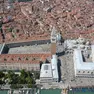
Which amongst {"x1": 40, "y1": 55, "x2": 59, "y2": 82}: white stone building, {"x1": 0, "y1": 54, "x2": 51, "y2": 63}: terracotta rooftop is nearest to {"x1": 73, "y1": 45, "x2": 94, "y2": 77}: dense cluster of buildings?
{"x1": 40, "y1": 55, "x2": 59, "y2": 82}: white stone building

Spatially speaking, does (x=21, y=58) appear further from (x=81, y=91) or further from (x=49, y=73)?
(x=81, y=91)

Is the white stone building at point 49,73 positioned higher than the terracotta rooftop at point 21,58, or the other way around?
the terracotta rooftop at point 21,58

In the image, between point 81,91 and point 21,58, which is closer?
point 81,91

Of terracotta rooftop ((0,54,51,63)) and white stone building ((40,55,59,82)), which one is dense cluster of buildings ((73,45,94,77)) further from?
terracotta rooftop ((0,54,51,63))

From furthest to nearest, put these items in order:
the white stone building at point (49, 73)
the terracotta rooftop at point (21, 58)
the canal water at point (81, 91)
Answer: the terracotta rooftop at point (21, 58)
the white stone building at point (49, 73)
the canal water at point (81, 91)

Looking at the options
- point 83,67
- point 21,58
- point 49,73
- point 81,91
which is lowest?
point 81,91

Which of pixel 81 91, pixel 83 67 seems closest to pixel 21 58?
pixel 83 67

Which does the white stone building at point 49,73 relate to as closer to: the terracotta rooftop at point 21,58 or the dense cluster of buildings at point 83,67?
the terracotta rooftop at point 21,58

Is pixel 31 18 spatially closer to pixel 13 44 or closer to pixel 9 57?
pixel 13 44

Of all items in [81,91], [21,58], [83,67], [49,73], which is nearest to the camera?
[81,91]

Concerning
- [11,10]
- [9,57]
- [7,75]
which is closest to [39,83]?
[7,75]

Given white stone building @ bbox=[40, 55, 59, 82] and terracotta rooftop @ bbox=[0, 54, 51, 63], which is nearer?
white stone building @ bbox=[40, 55, 59, 82]

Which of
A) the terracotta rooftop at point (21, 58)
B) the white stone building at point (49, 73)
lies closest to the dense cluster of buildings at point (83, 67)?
the white stone building at point (49, 73)
